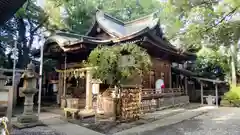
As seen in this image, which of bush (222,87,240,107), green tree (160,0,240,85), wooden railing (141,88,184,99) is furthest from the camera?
bush (222,87,240,107)

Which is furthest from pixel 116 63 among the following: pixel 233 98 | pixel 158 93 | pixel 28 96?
pixel 233 98

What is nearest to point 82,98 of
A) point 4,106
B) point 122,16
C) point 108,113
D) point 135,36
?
point 108,113

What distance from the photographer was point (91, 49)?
39.8ft

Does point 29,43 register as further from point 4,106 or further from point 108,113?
point 4,106

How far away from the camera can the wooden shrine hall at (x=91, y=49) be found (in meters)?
11.6

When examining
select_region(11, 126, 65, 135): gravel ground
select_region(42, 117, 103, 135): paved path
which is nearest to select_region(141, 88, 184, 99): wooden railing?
select_region(42, 117, 103, 135): paved path

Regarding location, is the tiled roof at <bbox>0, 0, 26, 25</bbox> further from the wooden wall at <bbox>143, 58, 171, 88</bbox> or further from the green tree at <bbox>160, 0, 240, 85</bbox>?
the wooden wall at <bbox>143, 58, 171, 88</bbox>

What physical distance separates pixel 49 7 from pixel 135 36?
8591 mm

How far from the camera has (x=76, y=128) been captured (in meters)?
7.80

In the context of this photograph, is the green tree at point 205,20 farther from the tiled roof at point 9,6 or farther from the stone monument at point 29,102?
the stone monument at point 29,102

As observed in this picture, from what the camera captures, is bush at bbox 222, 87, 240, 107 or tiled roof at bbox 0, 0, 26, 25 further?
bush at bbox 222, 87, 240, 107

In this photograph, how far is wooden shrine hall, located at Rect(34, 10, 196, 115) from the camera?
11.6 metres

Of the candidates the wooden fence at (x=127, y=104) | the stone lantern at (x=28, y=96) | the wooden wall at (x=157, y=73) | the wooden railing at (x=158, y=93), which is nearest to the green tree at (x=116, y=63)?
the wooden fence at (x=127, y=104)

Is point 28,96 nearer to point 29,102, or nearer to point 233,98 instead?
point 29,102
